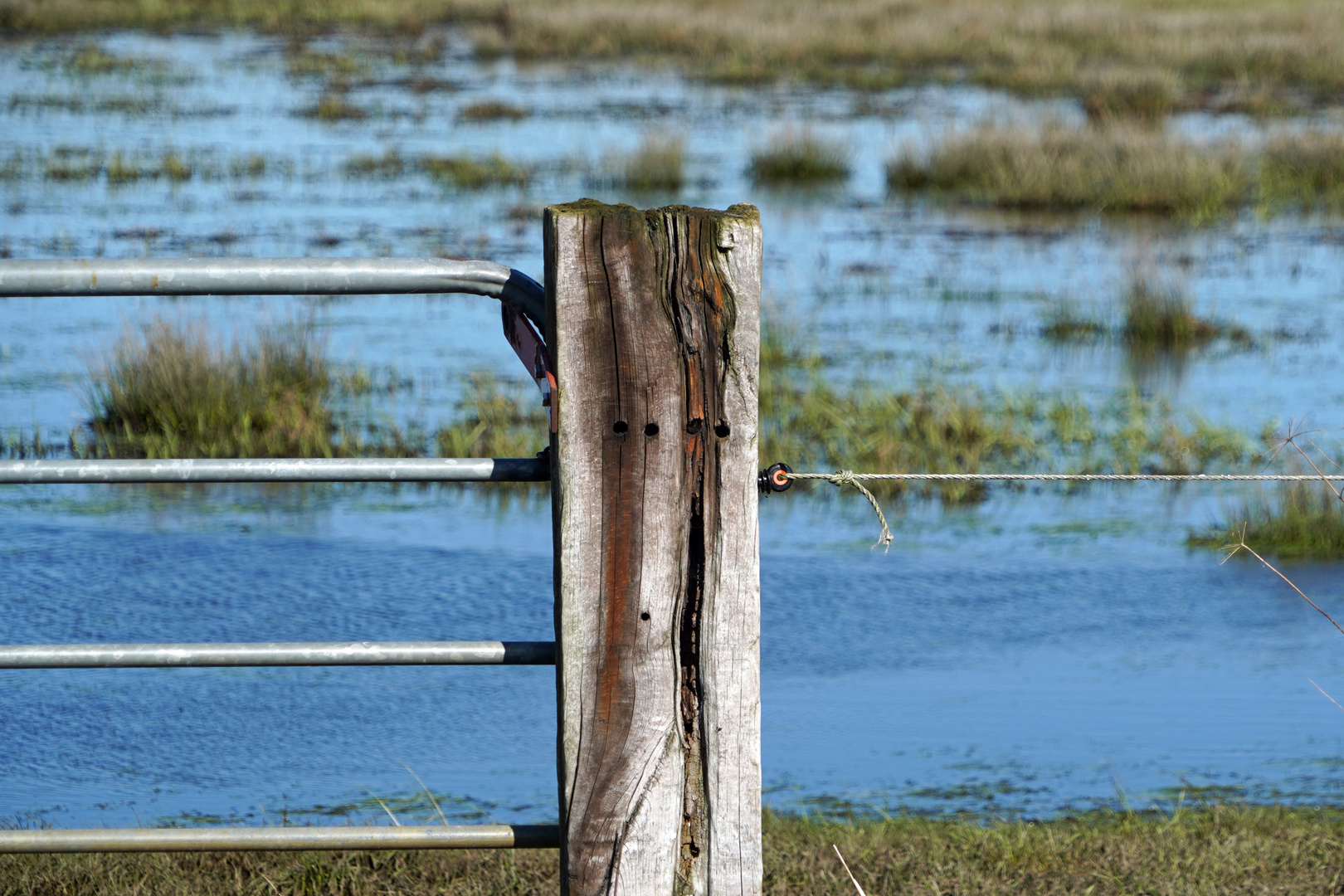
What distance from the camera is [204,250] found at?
12.3 m

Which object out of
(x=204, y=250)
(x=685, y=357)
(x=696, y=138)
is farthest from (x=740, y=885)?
(x=696, y=138)

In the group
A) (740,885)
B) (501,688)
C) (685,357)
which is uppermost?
(685,357)

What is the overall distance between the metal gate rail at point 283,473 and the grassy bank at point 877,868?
78cm

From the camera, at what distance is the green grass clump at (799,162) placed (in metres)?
17.8

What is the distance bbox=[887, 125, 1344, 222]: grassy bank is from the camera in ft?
52.7

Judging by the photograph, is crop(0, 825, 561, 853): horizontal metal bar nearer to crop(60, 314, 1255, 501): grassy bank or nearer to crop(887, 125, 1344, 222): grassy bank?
crop(60, 314, 1255, 501): grassy bank

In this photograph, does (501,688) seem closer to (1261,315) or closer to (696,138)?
(1261,315)

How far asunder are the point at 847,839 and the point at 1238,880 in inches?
30.4

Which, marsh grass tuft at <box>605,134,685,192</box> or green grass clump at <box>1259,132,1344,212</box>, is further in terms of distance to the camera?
green grass clump at <box>1259,132,1344,212</box>

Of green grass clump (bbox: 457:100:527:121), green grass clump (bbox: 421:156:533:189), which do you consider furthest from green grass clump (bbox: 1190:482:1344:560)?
green grass clump (bbox: 457:100:527:121)

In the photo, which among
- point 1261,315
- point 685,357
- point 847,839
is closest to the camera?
point 685,357

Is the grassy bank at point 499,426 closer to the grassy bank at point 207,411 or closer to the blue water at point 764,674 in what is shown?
the grassy bank at point 207,411

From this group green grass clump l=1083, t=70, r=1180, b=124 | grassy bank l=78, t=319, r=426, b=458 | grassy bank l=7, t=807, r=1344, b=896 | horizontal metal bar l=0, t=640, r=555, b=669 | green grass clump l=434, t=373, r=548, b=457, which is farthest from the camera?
green grass clump l=1083, t=70, r=1180, b=124

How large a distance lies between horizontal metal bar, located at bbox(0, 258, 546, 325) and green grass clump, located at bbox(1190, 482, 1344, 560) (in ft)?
16.9
